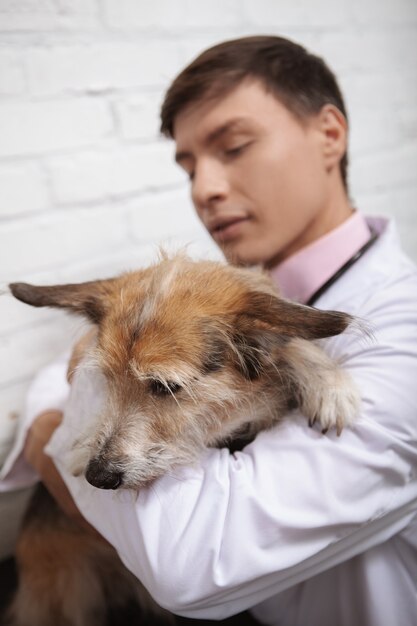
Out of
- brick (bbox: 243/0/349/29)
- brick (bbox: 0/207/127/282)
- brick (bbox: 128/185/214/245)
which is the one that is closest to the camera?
brick (bbox: 0/207/127/282)

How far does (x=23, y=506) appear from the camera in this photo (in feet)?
5.27

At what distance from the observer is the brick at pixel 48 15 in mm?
1307

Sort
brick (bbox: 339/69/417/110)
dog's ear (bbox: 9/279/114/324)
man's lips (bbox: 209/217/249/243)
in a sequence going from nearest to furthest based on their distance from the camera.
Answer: dog's ear (bbox: 9/279/114/324) < man's lips (bbox: 209/217/249/243) < brick (bbox: 339/69/417/110)

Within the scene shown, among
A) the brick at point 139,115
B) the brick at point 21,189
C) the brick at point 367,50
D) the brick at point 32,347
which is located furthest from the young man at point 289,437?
the brick at point 367,50

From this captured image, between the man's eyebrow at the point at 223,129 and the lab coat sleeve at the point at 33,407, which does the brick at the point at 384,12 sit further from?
the lab coat sleeve at the point at 33,407

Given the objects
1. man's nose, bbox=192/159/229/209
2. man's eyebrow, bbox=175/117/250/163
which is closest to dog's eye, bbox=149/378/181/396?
man's nose, bbox=192/159/229/209

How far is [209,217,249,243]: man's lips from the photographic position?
51.9 inches

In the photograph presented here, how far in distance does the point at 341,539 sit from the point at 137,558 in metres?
0.40

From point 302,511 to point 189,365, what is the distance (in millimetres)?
332

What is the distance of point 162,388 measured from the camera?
903mm

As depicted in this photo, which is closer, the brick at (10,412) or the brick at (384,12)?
the brick at (10,412)

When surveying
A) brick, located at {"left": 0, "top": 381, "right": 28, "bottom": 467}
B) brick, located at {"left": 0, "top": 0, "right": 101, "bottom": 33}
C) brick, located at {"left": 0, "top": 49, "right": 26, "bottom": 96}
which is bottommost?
brick, located at {"left": 0, "top": 381, "right": 28, "bottom": 467}

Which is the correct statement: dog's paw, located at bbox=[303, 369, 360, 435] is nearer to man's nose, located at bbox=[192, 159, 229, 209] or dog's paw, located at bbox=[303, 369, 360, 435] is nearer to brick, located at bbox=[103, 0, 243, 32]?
man's nose, located at bbox=[192, 159, 229, 209]

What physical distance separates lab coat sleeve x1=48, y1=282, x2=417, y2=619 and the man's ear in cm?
63
